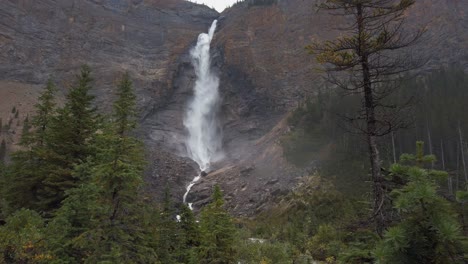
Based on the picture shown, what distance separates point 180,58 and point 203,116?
61.3 ft

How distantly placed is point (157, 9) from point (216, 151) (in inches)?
1977

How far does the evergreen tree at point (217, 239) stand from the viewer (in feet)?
42.2

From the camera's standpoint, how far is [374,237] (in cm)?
663

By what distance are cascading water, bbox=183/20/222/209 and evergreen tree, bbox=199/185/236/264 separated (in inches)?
1736

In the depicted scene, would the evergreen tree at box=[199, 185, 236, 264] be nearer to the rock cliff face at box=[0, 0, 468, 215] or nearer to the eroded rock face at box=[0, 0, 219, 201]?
the rock cliff face at box=[0, 0, 468, 215]

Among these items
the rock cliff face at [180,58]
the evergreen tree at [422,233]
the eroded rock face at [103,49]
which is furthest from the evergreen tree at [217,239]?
the eroded rock face at [103,49]

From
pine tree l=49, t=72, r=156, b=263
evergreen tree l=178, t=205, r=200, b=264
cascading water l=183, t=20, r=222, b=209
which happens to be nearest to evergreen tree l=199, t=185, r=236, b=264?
evergreen tree l=178, t=205, r=200, b=264

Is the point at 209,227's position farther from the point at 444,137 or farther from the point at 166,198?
the point at 444,137

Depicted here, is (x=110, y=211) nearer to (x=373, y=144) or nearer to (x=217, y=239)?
(x=217, y=239)

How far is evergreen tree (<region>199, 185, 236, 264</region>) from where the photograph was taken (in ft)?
42.2

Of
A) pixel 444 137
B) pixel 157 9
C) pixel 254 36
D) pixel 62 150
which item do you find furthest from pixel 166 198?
pixel 157 9

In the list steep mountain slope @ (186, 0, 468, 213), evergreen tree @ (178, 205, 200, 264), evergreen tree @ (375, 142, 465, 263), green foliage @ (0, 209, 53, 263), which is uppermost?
steep mountain slope @ (186, 0, 468, 213)

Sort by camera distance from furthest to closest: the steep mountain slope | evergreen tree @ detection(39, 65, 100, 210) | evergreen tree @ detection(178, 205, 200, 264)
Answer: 1. the steep mountain slope
2. evergreen tree @ detection(178, 205, 200, 264)
3. evergreen tree @ detection(39, 65, 100, 210)

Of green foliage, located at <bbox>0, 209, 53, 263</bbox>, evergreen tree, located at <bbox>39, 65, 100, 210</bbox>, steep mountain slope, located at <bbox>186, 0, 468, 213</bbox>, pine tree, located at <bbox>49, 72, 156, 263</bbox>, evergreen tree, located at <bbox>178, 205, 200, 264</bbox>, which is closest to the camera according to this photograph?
green foliage, located at <bbox>0, 209, 53, 263</bbox>
